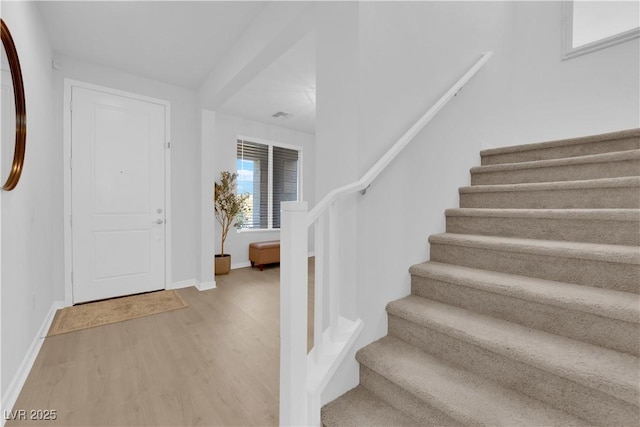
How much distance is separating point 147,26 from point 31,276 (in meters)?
2.19

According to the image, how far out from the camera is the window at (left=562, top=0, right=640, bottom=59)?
2631 mm

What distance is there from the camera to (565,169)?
186 cm

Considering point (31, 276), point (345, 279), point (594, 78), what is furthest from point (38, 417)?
point (594, 78)

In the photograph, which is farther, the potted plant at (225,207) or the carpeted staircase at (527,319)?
the potted plant at (225,207)

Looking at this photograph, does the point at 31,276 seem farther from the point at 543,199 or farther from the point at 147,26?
the point at 543,199

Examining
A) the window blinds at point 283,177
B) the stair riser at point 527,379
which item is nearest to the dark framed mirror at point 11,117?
the stair riser at point 527,379

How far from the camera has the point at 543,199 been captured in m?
1.77

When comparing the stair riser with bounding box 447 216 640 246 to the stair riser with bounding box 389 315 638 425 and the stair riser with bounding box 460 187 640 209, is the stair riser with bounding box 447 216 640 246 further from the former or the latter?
the stair riser with bounding box 389 315 638 425

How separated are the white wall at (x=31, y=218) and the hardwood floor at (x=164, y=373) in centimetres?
24

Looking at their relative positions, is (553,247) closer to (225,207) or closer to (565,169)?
(565,169)

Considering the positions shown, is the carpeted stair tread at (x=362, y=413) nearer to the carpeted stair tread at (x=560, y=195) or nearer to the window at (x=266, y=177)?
the carpeted stair tread at (x=560, y=195)

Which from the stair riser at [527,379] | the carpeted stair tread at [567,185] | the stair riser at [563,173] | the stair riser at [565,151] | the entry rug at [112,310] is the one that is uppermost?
the stair riser at [565,151]

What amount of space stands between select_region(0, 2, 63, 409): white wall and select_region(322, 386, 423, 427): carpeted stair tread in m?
1.69

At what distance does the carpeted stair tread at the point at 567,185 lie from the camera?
1.47m
